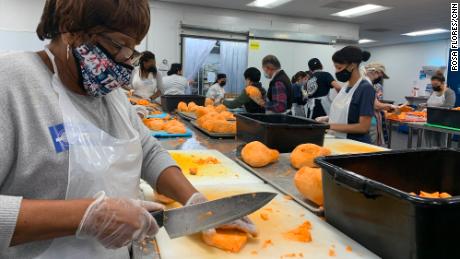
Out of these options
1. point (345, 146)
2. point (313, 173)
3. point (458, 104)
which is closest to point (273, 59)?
point (345, 146)

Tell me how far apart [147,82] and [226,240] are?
4771 millimetres

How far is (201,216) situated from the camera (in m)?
1.03

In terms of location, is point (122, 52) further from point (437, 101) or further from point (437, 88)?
point (437, 101)

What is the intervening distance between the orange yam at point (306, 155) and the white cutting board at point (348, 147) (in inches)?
21.2

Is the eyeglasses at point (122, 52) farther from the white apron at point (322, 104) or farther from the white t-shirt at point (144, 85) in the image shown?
the white t-shirt at point (144, 85)

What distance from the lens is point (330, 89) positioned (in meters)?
5.39

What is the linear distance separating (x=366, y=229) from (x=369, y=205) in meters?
0.09

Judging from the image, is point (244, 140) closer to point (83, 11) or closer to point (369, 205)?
point (369, 205)

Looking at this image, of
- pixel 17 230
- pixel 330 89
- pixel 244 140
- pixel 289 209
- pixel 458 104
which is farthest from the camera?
pixel 458 104

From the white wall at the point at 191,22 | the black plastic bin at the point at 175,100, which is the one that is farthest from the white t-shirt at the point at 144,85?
the white wall at the point at 191,22

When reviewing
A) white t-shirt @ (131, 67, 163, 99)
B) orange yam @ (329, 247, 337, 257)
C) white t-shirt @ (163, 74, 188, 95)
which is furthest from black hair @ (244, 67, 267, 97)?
orange yam @ (329, 247, 337, 257)

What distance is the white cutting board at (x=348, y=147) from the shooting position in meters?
2.47

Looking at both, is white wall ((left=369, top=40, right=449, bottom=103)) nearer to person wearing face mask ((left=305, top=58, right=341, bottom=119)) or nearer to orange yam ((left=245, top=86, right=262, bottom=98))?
person wearing face mask ((left=305, top=58, right=341, bottom=119))

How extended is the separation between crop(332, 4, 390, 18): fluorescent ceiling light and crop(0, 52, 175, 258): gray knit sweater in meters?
8.36
